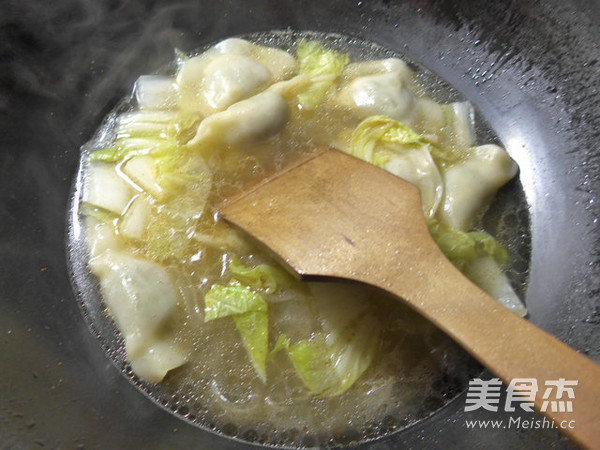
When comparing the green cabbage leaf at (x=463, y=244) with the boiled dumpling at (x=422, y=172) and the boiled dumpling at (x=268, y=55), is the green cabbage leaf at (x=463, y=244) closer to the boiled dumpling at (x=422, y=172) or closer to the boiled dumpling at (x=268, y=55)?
the boiled dumpling at (x=422, y=172)

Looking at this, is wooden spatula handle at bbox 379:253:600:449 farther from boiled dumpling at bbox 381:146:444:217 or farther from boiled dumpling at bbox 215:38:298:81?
boiled dumpling at bbox 215:38:298:81

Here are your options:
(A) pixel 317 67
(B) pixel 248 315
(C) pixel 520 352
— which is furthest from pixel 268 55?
(C) pixel 520 352

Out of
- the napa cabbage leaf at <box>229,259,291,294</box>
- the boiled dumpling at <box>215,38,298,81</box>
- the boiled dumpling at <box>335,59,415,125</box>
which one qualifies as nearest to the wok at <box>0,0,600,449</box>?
the boiled dumpling at <box>215,38,298,81</box>

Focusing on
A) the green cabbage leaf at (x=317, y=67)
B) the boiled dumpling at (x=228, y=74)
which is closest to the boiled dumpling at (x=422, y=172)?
the green cabbage leaf at (x=317, y=67)

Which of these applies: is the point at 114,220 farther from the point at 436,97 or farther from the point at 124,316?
the point at 436,97

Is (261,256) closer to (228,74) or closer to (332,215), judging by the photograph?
(332,215)
